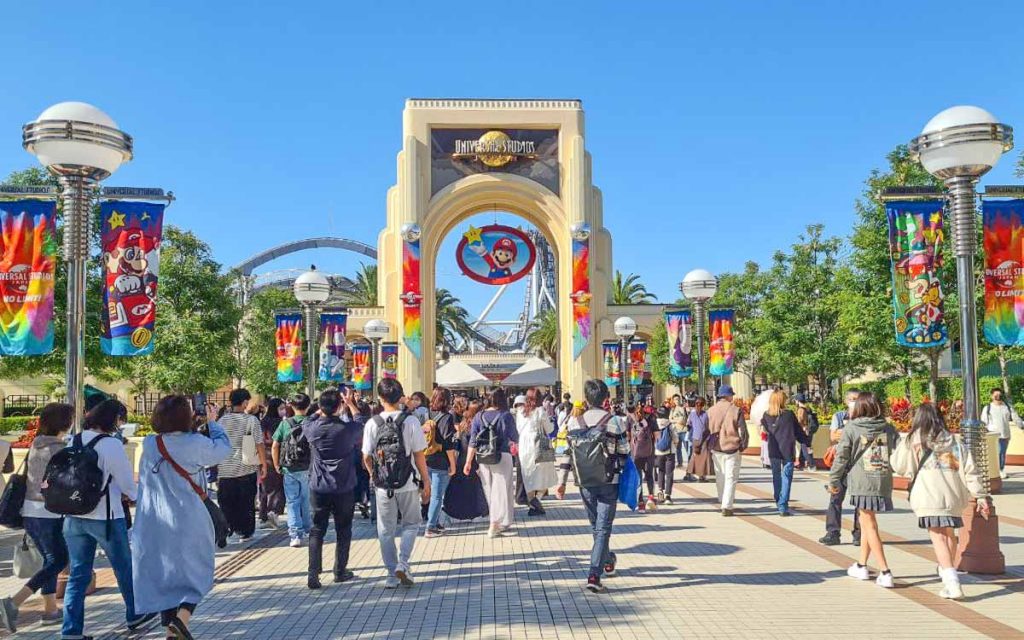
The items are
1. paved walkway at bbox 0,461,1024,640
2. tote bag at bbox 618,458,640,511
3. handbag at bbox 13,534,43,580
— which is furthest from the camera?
tote bag at bbox 618,458,640,511

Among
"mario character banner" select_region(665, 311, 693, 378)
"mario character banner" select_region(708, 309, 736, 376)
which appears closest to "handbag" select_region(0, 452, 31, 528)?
"mario character banner" select_region(708, 309, 736, 376)

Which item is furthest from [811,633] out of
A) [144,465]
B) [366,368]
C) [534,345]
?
[534,345]

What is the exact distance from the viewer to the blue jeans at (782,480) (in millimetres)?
12188

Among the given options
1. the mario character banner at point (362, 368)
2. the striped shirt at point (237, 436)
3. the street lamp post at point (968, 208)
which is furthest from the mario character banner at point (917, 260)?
the mario character banner at point (362, 368)

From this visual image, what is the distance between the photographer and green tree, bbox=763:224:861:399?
111 feet

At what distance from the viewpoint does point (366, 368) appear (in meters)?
37.1

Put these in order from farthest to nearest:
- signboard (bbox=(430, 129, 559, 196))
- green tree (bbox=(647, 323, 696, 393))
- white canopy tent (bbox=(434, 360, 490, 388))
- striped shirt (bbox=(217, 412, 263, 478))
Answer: green tree (bbox=(647, 323, 696, 393))
signboard (bbox=(430, 129, 559, 196))
white canopy tent (bbox=(434, 360, 490, 388))
striped shirt (bbox=(217, 412, 263, 478))

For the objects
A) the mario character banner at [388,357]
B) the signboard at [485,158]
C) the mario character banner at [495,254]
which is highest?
the signboard at [485,158]

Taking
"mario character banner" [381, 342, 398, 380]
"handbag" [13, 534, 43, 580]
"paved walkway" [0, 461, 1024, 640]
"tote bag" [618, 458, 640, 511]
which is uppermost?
"mario character banner" [381, 342, 398, 380]

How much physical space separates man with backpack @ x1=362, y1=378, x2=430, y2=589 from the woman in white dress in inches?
182

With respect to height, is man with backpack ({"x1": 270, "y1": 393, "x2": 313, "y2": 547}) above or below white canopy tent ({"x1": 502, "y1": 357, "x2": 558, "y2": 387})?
below

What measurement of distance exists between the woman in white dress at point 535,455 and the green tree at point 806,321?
2275 centimetres

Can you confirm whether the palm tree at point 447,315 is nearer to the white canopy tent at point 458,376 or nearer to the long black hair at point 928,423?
the white canopy tent at point 458,376

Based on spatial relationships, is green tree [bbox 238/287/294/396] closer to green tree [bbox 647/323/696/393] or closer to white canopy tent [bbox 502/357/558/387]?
white canopy tent [bbox 502/357/558/387]
